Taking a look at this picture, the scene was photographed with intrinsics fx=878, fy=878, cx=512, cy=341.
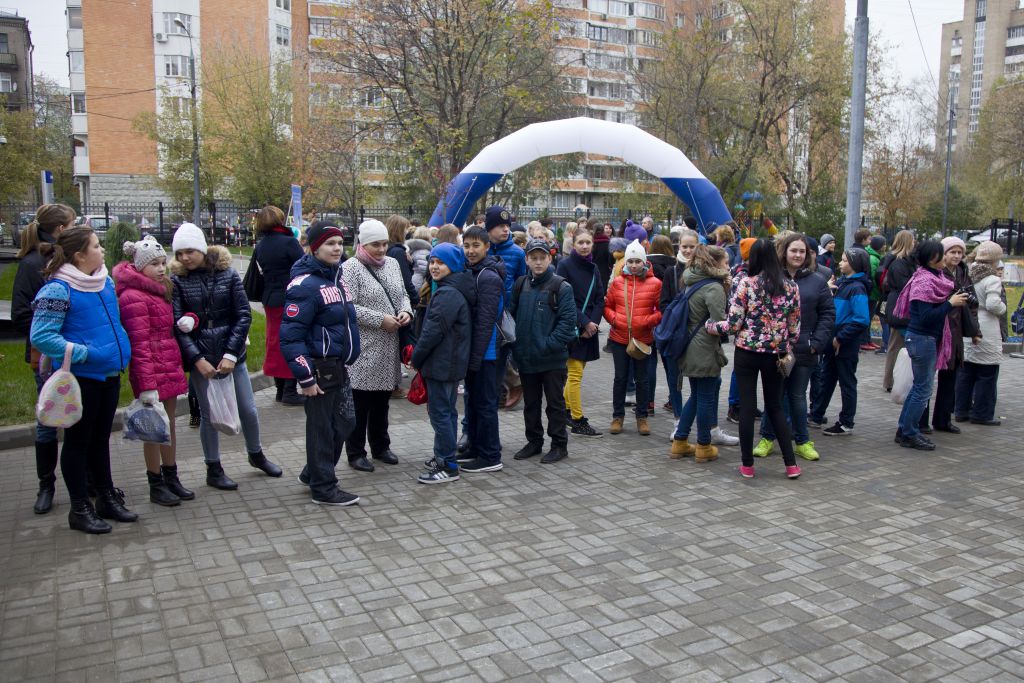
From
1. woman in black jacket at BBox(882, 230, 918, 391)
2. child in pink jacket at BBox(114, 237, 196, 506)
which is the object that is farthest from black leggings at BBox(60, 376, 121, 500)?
woman in black jacket at BBox(882, 230, 918, 391)

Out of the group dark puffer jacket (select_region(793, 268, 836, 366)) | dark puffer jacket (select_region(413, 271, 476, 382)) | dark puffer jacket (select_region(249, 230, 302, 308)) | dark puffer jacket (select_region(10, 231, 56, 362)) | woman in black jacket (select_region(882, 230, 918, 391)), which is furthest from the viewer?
dark puffer jacket (select_region(249, 230, 302, 308))

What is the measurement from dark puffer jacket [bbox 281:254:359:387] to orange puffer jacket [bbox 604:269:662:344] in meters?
2.94

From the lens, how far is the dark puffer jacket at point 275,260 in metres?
9.11

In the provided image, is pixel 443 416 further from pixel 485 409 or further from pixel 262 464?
pixel 262 464

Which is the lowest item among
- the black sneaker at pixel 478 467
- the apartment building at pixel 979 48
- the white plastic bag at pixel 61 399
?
the black sneaker at pixel 478 467

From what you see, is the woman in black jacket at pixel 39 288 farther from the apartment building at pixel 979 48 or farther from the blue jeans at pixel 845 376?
the apartment building at pixel 979 48

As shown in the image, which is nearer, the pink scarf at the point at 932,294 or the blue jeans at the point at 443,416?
the blue jeans at the point at 443,416

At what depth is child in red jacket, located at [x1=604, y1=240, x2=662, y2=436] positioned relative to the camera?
27.2 feet

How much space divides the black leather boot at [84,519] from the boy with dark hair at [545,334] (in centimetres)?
333

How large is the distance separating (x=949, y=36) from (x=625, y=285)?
139 m

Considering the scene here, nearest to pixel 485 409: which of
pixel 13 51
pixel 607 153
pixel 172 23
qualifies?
pixel 607 153

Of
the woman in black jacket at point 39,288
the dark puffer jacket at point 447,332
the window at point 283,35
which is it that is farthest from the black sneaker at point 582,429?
the window at point 283,35

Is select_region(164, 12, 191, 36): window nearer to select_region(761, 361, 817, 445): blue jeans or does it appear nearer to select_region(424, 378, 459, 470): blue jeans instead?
select_region(424, 378, 459, 470): blue jeans

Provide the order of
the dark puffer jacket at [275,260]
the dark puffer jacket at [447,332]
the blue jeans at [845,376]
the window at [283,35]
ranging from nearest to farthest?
the dark puffer jacket at [447,332], the blue jeans at [845,376], the dark puffer jacket at [275,260], the window at [283,35]
